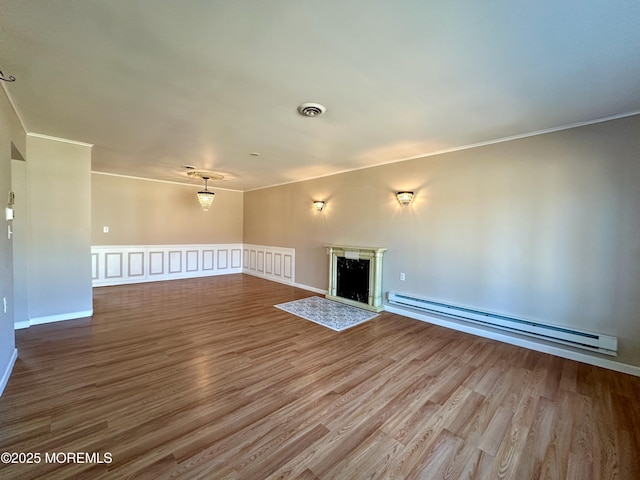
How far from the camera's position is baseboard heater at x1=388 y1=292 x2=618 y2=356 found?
109 inches

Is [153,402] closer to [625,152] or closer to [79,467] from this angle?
[79,467]

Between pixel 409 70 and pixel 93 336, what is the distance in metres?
4.39

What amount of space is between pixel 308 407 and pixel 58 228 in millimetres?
4116

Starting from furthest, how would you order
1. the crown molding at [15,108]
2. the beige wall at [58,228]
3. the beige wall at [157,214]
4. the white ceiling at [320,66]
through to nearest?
the beige wall at [157,214] < the beige wall at [58,228] < the crown molding at [15,108] < the white ceiling at [320,66]

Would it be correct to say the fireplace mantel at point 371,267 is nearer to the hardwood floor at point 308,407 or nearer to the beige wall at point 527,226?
the beige wall at point 527,226

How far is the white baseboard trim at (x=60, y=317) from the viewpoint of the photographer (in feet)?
11.9

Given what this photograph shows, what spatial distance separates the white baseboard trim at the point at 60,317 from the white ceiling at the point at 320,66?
246 centimetres

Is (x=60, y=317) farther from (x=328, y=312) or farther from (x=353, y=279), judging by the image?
(x=353, y=279)

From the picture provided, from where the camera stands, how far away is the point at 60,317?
379cm

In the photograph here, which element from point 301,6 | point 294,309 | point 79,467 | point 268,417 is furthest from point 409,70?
point 294,309

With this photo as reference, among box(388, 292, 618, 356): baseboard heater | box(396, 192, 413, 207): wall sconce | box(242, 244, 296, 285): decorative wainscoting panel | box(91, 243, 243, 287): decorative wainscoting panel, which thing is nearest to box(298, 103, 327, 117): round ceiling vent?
box(396, 192, 413, 207): wall sconce

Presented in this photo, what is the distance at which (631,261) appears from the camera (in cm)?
266

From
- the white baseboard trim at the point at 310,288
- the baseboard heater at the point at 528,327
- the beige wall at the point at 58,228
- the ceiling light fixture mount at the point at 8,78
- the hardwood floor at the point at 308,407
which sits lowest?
the hardwood floor at the point at 308,407

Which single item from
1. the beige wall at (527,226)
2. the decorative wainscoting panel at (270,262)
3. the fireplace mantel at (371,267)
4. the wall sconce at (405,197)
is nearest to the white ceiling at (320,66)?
the beige wall at (527,226)
